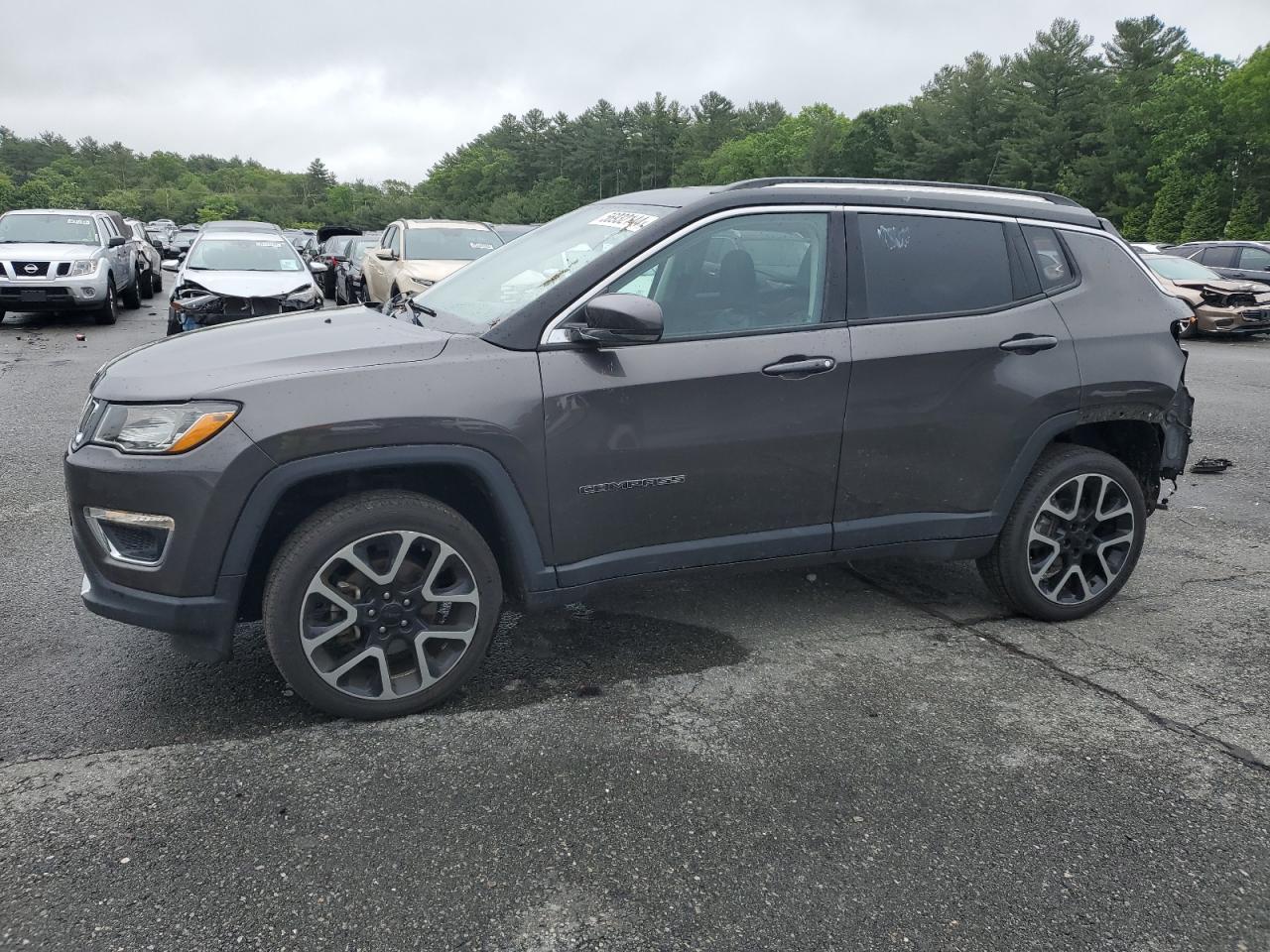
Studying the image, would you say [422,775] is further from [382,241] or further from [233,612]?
[382,241]

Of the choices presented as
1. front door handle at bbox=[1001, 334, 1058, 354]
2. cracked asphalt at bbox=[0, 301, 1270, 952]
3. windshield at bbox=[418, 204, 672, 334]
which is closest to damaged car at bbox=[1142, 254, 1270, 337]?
front door handle at bbox=[1001, 334, 1058, 354]

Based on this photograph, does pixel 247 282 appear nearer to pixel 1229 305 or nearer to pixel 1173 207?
pixel 1229 305

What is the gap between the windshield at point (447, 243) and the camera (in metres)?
13.7

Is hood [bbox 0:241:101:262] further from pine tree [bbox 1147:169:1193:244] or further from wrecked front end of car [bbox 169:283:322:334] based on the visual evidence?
pine tree [bbox 1147:169:1193:244]

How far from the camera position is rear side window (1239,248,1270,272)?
1870cm

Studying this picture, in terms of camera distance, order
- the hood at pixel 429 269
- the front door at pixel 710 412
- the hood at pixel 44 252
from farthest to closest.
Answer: the hood at pixel 44 252
the hood at pixel 429 269
the front door at pixel 710 412

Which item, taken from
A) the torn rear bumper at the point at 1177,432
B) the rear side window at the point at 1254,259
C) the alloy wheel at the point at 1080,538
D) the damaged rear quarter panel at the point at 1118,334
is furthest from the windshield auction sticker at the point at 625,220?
the rear side window at the point at 1254,259

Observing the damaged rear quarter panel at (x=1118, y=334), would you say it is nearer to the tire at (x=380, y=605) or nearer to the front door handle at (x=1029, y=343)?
the front door handle at (x=1029, y=343)

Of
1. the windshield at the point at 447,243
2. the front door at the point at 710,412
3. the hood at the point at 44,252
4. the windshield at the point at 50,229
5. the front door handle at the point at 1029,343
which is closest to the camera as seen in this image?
the front door at the point at 710,412

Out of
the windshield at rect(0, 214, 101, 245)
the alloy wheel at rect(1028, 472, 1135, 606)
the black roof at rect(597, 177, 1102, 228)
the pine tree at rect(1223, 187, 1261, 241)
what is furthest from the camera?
the pine tree at rect(1223, 187, 1261, 241)

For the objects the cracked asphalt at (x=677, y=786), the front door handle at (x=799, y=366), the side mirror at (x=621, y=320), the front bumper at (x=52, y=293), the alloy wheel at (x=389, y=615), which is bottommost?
the cracked asphalt at (x=677, y=786)

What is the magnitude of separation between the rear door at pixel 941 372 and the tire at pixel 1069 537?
0.62 feet

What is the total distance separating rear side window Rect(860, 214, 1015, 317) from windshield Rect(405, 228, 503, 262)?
402 inches

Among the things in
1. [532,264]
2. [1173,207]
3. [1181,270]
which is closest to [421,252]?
[532,264]
